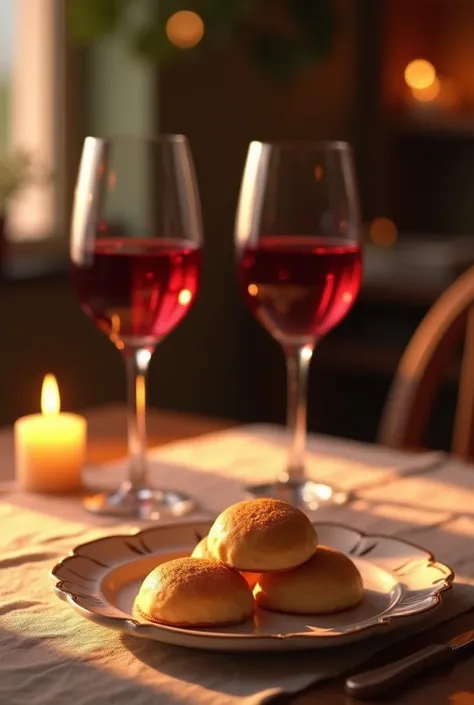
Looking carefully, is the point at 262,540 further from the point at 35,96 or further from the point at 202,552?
the point at 35,96

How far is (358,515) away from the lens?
93 centimetres

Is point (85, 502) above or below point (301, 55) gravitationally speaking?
below

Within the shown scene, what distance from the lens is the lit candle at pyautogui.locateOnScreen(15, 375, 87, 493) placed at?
3.23ft

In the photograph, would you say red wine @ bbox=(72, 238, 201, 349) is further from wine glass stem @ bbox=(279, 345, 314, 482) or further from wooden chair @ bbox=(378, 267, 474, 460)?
wooden chair @ bbox=(378, 267, 474, 460)

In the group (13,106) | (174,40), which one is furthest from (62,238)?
(174,40)

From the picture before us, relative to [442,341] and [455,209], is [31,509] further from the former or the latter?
[455,209]

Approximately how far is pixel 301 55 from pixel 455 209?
0.75 meters

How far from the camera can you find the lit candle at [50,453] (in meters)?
0.98

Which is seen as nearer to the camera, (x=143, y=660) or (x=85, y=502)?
(x=143, y=660)

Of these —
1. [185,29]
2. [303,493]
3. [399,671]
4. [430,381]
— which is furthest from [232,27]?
[399,671]

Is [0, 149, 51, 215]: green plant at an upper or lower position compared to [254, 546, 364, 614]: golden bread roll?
upper

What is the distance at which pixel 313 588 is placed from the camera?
2.12ft

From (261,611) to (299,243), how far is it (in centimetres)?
38

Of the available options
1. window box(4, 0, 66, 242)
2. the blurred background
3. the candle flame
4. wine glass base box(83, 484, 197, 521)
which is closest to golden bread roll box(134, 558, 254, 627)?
wine glass base box(83, 484, 197, 521)
